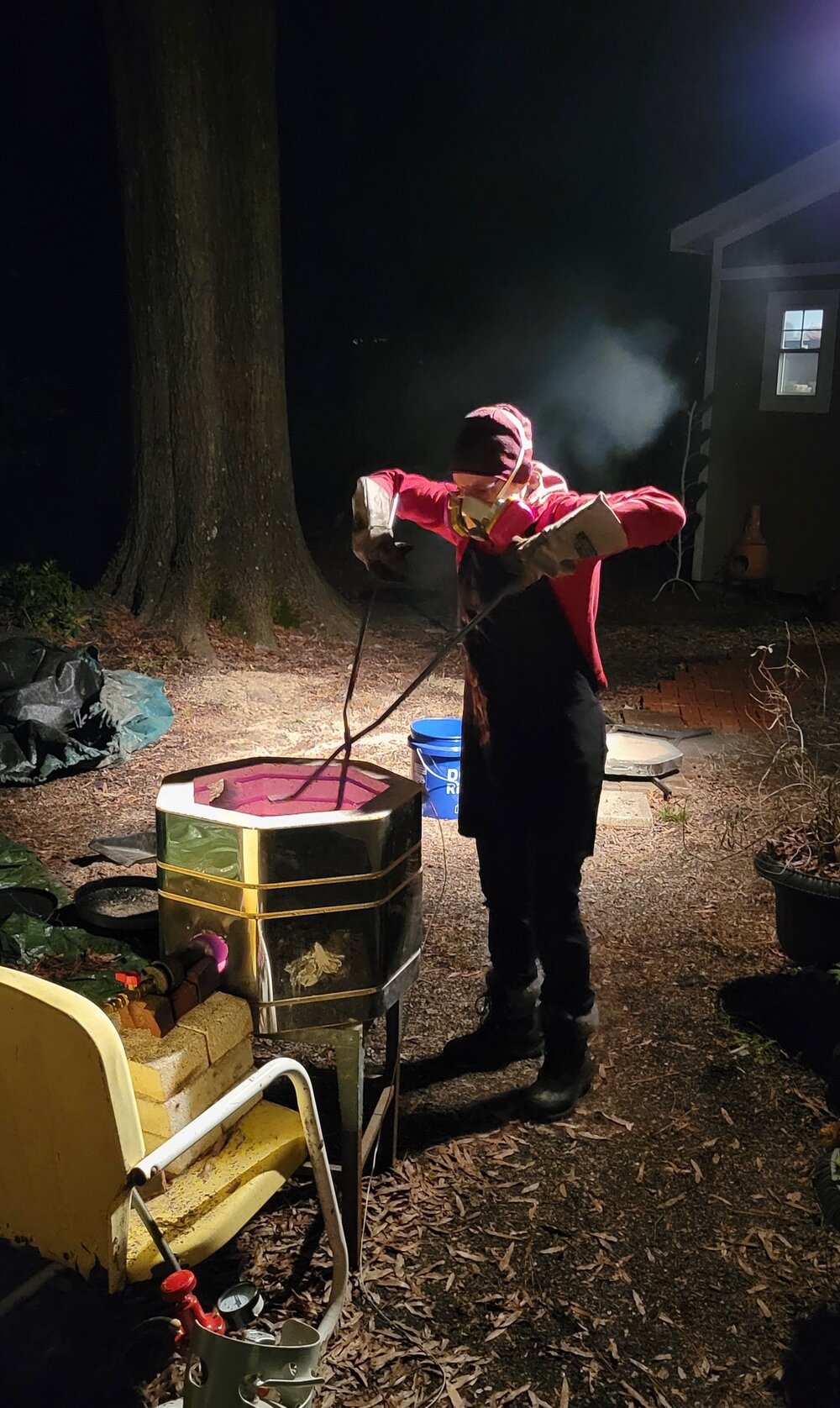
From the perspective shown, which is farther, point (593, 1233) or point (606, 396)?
point (606, 396)

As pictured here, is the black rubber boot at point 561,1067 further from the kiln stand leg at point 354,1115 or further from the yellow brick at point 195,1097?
the yellow brick at point 195,1097

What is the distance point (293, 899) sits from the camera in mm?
2309

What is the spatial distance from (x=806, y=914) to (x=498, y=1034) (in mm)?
1178

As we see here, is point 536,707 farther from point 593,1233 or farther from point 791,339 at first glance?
Result: point 791,339

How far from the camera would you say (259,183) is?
8.73m

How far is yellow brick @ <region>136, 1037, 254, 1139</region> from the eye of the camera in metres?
2.09

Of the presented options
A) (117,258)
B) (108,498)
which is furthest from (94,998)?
(117,258)

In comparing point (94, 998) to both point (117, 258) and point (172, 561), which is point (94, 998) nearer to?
point (172, 561)

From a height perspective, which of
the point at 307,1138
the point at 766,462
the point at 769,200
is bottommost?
the point at 307,1138

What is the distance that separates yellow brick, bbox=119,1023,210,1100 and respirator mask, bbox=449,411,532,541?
4.83ft

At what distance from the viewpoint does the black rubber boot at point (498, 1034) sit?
11.2 ft

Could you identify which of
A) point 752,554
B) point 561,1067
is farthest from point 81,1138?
point 752,554

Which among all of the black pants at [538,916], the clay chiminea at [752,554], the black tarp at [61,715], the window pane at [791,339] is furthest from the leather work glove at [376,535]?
the window pane at [791,339]

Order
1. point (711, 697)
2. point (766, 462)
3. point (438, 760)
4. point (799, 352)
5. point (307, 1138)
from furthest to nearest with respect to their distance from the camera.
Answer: point (766, 462) → point (799, 352) → point (711, 697) → point (438, 760) → point (307, 1138)
